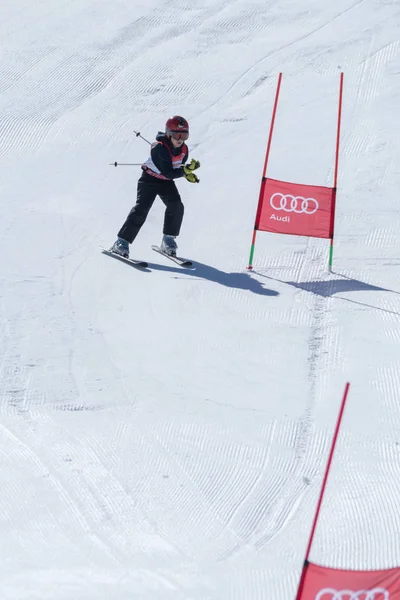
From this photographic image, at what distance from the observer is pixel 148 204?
30.9 feet

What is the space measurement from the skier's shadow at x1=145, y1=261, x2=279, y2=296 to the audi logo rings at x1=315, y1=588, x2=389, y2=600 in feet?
16.2

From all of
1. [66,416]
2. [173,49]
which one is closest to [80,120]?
[173,49]

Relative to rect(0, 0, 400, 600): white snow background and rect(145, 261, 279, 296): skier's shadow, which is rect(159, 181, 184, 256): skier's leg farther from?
rect(145, 261, 279, 296): skier's shadow

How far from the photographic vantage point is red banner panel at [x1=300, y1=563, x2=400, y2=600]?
396cm

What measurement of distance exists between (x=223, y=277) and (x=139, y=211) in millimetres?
998

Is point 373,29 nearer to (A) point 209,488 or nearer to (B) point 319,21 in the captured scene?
(B) point 319,21

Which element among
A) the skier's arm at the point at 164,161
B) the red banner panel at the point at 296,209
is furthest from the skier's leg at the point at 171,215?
the red banner panel at the point at 296,209

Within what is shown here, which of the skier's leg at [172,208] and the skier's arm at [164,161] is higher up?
the skier's arm at [164,161]

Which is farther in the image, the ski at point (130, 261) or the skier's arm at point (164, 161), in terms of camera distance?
the ski at point (130, 261)

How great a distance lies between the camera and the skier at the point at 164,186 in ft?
30.0

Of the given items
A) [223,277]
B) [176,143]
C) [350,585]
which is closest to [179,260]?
[223,277]

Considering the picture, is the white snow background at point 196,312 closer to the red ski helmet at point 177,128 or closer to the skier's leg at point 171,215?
the skier's leg at point 171,215

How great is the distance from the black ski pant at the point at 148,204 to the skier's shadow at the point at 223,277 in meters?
0.37

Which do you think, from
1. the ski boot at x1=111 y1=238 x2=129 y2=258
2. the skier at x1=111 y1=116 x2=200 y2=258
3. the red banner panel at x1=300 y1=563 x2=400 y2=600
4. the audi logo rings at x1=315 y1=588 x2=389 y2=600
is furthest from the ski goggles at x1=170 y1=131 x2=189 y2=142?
the audi logo rings at x1=315 y1=588 x2=389 y2=600
